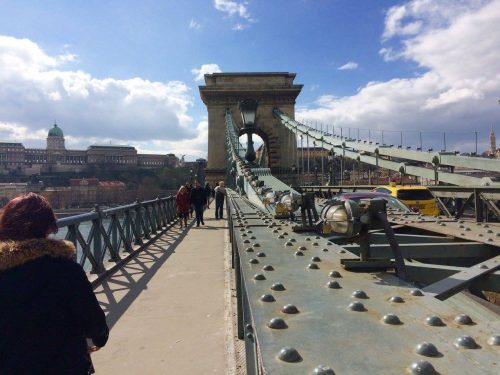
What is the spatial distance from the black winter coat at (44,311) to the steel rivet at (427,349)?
1451 mm

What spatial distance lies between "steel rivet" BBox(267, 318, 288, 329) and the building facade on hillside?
10832 centimetres

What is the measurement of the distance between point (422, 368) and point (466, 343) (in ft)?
0.79

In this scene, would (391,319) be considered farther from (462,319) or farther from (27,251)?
(27,251)

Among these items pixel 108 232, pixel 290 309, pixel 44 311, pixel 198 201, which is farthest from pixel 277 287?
pixel 198 201

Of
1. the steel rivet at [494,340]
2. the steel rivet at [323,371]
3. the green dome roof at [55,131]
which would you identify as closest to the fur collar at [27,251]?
the steel rivet at [323,371]

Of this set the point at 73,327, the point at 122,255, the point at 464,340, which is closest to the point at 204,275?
the point at 122,255

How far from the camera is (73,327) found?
192 centimetres

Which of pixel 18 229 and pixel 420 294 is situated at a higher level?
pixel 18 229

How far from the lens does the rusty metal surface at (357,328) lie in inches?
40.4

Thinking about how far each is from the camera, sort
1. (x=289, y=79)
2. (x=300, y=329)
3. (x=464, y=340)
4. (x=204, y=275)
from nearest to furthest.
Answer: (x=464, y=340) < (x=300, y=329) < (x=204, y=275) < (x=289, y=79)

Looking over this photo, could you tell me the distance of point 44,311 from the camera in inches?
71.9

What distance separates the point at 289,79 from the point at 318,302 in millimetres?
44838

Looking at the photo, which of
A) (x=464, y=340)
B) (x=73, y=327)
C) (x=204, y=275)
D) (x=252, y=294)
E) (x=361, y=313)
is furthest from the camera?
(x=204, y=275)

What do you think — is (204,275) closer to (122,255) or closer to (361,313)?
(122,255)
